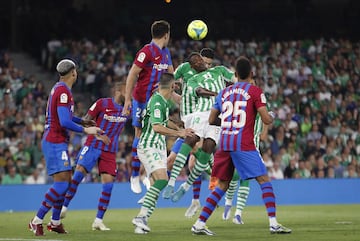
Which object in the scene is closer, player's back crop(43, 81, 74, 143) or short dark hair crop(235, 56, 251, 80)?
short dark hair crop(235, 56, 251, 80)

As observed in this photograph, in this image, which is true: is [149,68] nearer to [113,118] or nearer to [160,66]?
[160,66]

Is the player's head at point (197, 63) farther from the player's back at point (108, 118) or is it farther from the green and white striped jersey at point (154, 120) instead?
the green and white striped jersey at point (154, 120)

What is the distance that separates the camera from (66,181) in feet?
43.6

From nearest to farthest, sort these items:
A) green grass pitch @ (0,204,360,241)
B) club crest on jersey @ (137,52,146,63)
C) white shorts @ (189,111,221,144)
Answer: green grass pitch @ (0,204,360,241)
club crest on jersey @ (137,52,146,63)
white shorts @ (189,111,221,144)

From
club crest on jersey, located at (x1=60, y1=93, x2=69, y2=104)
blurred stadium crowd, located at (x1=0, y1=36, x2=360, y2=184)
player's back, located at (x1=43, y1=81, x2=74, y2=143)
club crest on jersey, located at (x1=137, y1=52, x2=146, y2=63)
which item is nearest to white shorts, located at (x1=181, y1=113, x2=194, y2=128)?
club crest on jersey, located at (x1=137, y1=52, x2=146, y2=63)

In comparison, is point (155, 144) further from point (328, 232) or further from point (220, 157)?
point (328, 232)

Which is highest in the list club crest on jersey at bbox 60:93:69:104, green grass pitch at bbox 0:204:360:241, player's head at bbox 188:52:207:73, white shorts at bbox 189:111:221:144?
player's head at bbox 188:52:207:73

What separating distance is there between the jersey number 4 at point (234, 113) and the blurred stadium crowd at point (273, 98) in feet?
36.3

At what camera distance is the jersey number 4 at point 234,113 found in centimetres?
1262

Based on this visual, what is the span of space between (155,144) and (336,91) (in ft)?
55.6

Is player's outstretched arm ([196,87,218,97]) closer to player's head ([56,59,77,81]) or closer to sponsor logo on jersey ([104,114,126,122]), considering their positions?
sponsor logo on jersey ([104,114,126,122])

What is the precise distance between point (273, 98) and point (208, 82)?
13.1 metres

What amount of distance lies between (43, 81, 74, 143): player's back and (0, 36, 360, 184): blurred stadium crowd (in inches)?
379

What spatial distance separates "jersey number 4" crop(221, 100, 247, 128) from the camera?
497 inches
